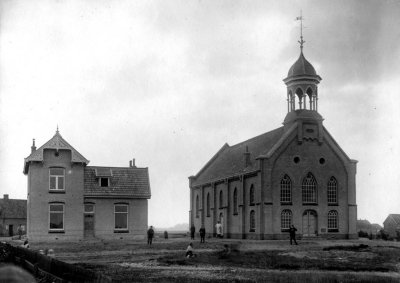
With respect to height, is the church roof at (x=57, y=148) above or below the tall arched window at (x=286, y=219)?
above

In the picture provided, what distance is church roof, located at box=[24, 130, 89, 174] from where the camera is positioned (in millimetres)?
48594

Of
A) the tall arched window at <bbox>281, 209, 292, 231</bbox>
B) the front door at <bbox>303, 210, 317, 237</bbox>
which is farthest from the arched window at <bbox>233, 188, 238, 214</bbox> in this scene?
the front door at <bbox>303, 210, 317, 237</bbox>

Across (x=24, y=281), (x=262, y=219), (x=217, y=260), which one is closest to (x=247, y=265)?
(x=217, y=260)

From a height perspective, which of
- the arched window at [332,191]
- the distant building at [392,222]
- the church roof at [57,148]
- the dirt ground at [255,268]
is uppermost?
the church roof at [57,148]

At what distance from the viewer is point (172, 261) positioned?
25.4m

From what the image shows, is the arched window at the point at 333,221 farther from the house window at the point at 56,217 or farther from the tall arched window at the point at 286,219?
the house window at the point at 56,217

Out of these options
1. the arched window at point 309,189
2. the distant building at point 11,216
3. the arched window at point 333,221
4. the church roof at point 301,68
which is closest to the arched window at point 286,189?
the arched window at point 309,189

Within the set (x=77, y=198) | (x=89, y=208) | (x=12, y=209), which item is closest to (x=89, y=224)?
(x=89, y=208)

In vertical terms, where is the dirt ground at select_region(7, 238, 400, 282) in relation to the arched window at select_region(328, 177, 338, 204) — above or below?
below

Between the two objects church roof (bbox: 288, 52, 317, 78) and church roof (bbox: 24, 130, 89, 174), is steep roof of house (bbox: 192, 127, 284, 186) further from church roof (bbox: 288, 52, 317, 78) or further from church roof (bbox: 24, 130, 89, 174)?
church roof (bbox: 24, 130, 89, 174)

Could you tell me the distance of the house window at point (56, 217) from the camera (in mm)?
48969

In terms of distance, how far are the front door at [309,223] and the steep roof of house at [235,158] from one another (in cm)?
661

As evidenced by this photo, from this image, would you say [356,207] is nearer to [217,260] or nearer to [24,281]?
[217,260]

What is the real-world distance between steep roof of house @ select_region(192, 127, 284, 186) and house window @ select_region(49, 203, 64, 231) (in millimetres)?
18359
